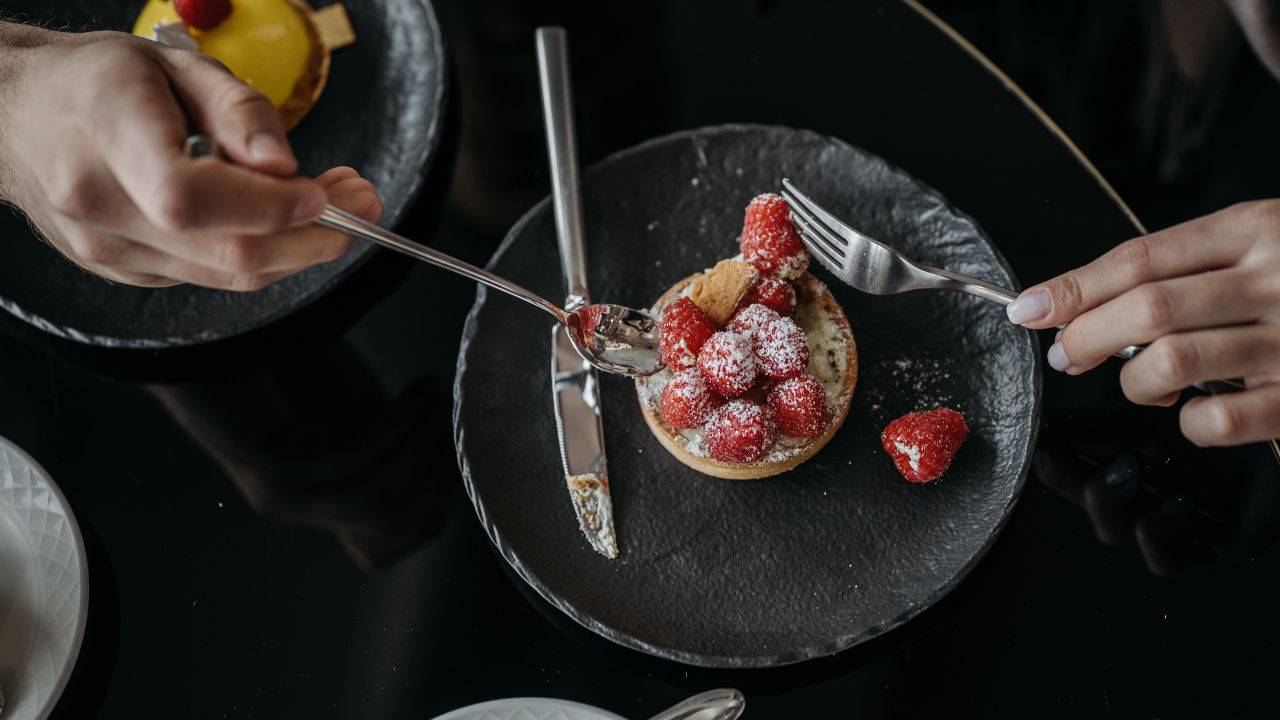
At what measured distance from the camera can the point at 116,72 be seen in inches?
41.3

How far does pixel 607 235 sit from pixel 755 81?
450 mm

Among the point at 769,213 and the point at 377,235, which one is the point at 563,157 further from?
the point at 377,235

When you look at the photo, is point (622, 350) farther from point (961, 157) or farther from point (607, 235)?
point (961, 157)

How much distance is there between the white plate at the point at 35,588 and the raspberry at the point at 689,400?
2.81ft

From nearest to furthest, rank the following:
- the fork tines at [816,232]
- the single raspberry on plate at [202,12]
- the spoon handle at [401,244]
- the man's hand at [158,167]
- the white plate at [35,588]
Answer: the man's hand at [158,167] → the spoon handle at [401,244] → the white plate at [35,588] → the fork tines at [816,232] → the single raspberry on plate at [202,12]

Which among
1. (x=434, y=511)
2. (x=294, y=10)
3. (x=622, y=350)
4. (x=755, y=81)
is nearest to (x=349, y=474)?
(x=434, y=511)

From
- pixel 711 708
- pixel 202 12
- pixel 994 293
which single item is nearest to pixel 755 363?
pixel 994 293

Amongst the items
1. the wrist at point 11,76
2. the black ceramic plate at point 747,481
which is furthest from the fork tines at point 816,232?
the wrist at point 11,76

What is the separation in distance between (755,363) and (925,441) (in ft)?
0.91

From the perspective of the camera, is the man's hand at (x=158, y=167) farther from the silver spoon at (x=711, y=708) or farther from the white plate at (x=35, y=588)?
the silver spoon at (x=711, y=708)

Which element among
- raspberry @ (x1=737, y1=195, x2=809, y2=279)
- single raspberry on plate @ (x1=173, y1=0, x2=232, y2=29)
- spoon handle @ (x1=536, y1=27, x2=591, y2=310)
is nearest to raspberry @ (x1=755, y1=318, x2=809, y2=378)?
raspberry @ (x1=737, y1=195, x2=809, y2=279)

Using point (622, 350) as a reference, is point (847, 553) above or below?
below

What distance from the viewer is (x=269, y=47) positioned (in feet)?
5.71

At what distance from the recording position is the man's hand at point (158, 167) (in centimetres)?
99
